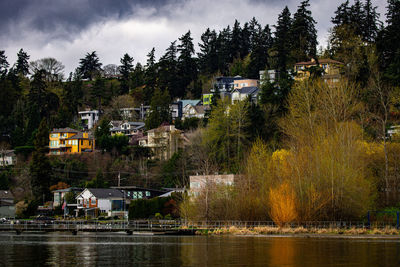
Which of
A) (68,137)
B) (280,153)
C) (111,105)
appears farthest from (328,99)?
(111,105)

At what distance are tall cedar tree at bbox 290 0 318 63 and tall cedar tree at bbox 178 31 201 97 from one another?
1527 inches

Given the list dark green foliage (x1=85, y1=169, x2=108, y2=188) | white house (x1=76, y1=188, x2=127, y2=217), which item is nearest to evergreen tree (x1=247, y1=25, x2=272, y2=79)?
dark green foliage (x1=85, y1=169, x2=108, y2=188)

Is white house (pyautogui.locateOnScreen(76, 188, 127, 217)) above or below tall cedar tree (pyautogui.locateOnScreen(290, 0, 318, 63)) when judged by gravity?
below

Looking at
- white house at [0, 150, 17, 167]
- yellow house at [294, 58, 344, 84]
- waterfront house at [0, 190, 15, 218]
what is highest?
yellow house at [294, 58, 344, 84]

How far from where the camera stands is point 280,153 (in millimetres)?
64938

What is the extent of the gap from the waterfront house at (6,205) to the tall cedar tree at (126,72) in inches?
2464

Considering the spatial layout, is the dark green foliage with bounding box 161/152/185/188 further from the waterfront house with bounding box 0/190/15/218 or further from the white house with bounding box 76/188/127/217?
the waterfront house with bounding box 0/190/15/218

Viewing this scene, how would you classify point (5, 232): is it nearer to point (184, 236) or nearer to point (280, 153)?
point (184, 236)

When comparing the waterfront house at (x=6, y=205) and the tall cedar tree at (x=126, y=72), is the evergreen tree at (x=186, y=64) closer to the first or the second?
the tall cedar tree at (x=126, y=72)

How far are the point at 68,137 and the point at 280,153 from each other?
62.3 meters

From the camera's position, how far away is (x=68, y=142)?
114 meters

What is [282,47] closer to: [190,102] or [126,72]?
[190,102]

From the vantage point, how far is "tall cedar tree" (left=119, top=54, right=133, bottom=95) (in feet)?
507

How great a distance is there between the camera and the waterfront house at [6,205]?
312 ft
